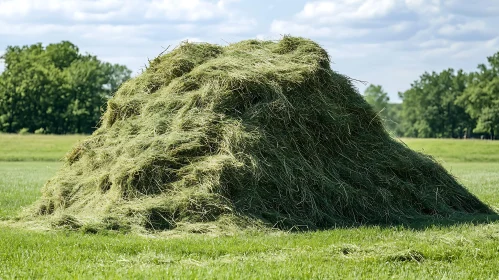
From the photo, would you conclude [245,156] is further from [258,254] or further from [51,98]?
[51,98]

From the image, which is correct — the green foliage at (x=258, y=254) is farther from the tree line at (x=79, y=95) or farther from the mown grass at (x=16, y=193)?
the tree line at (x=79, y=95)

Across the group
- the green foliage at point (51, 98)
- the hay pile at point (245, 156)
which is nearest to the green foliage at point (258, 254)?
the hay pile at point (245, 156)

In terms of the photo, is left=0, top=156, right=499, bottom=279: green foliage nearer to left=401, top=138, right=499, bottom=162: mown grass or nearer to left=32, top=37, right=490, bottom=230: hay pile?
left=32, top=37, right=490, bottom=230: hay pile

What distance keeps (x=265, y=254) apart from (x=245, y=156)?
3059 millimetres

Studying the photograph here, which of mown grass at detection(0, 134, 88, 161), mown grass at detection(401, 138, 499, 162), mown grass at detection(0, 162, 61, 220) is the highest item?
mown grass at detection(401, 138, 499, 162)

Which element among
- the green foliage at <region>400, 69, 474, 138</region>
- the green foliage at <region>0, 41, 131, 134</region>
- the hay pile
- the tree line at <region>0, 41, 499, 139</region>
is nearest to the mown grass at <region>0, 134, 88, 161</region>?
the tree line at <region>0, 41, 499, 139</region>

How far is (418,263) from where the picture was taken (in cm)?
777

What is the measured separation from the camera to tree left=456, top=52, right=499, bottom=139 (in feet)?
271

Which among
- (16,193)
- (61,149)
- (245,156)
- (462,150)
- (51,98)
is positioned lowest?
(61,149)

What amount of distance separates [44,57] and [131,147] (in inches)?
3381

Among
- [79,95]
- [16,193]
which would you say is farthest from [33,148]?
[16,193]

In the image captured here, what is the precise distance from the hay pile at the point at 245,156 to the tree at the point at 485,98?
241ft

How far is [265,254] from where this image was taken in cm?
820

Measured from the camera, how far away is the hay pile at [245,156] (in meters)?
10.8
